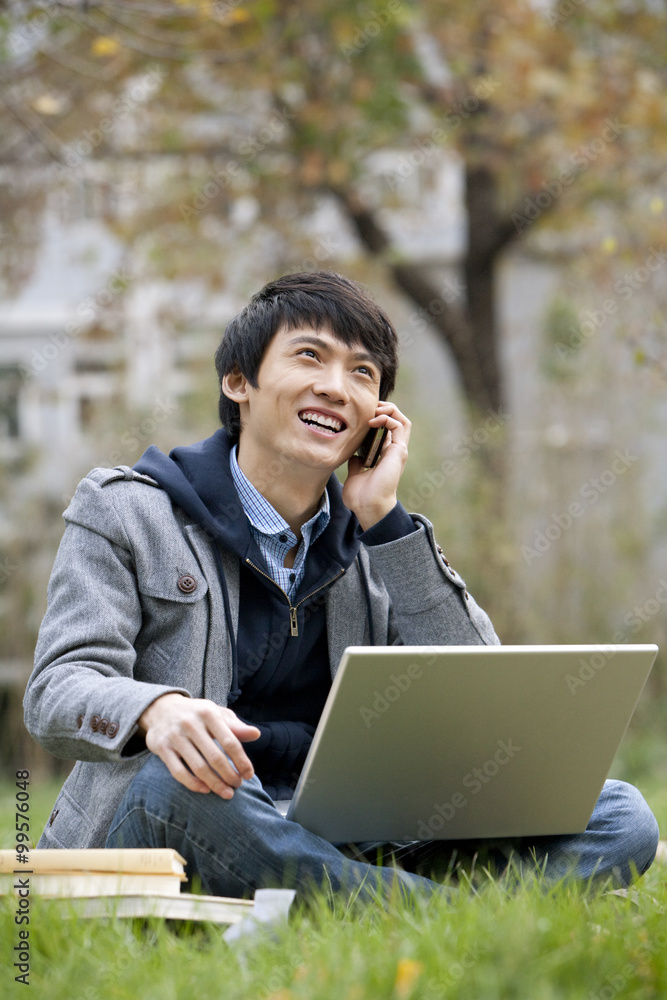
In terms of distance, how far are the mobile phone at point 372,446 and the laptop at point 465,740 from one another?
951 millimetres

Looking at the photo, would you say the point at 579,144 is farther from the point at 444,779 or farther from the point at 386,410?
the point at 444,779

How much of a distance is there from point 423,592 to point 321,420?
0.48 metres

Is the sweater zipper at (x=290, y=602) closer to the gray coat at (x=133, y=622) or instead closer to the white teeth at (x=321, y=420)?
the gray coat at (x=133, y=622)

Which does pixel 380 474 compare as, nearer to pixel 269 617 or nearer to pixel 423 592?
pixel 423 592

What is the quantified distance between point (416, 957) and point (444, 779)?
594 mm

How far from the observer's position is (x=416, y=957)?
1534mm

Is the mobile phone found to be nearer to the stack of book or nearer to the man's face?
the man's face

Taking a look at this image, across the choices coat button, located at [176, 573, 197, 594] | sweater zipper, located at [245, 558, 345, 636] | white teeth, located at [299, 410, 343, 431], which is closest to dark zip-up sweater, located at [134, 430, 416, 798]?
sweater zipper, located at [245, 558, 345, 636]

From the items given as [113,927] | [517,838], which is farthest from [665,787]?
[113,927]

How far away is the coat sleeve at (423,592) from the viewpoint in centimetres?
260

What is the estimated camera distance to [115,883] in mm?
1807

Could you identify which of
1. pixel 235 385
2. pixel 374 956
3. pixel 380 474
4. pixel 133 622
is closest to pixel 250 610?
pixel 133 622

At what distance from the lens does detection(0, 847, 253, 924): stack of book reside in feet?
5.91

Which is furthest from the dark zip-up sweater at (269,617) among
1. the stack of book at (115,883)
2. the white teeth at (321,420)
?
the stack of book at (115,883)
